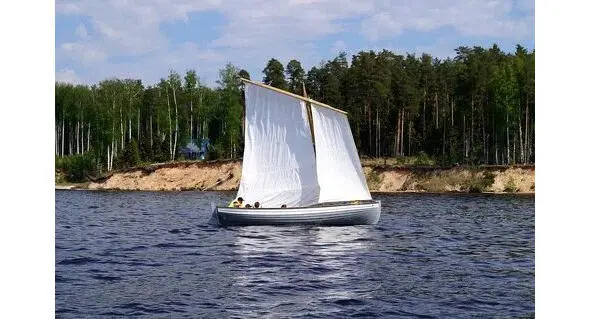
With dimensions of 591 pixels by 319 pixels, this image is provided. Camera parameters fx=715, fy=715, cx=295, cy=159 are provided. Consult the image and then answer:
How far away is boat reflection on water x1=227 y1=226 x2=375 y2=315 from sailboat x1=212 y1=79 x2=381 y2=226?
63.9 inches

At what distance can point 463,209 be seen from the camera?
54.7 metres

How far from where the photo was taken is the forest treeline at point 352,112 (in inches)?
3563

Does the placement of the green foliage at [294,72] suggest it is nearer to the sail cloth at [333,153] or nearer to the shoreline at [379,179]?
the shoreline at [379,179]

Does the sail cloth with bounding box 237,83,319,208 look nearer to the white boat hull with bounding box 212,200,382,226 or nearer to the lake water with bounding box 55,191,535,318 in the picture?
the white boat hull with bounding box 212,200,382,226

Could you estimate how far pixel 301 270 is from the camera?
80.9 ft

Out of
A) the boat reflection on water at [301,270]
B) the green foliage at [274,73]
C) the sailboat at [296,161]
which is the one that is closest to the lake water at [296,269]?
the boat reflection on water at [301,270]

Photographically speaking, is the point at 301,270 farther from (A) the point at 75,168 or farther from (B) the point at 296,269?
(A) the point at 75,168

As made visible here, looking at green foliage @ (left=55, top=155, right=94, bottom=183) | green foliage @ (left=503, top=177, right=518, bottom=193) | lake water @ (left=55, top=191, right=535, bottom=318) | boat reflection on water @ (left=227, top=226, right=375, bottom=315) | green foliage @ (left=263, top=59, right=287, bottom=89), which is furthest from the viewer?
green foliage @ (left=263, top=59, right=287, bottom=89)

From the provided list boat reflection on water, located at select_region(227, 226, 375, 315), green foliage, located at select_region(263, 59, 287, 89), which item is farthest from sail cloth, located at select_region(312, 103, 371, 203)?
green foliage, located at select_region(263, 59, 287, 89)

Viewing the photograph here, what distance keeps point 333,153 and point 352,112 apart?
209ft

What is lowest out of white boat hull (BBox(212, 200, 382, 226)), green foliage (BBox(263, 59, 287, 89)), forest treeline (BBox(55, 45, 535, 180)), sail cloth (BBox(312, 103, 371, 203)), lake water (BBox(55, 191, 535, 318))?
lake water (BBox(55, 191, 535, 318))

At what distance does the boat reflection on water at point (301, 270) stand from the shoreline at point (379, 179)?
42996mm

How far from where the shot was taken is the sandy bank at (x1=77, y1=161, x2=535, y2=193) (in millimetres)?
77250
